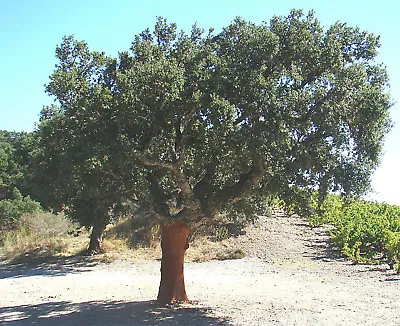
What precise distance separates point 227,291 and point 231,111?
7534 mm

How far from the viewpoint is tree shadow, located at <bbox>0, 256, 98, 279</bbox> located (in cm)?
1850

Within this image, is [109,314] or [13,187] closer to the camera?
[109,314]

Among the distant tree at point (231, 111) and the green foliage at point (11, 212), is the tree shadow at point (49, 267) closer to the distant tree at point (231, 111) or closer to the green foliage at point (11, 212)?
the distant tree at point (231, 111)

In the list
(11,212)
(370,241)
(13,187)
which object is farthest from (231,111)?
(13,187)

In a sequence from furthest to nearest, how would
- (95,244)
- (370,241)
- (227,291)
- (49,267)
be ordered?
(95,244) → (370,241) → (49,267) → (227,291)

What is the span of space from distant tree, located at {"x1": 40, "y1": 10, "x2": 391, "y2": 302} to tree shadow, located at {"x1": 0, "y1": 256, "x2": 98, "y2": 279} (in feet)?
33.7

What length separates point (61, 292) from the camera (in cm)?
1420

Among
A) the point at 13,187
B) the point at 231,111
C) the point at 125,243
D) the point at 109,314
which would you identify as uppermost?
the point at 13,187

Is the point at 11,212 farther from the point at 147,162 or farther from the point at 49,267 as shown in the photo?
the point at 147,162

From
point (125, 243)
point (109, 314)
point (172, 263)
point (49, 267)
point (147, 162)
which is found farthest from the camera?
point (125, 243)

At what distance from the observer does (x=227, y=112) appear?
7691mm

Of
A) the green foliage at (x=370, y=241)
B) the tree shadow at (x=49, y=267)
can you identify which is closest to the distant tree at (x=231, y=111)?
the green foliage at (x=370, y=241)

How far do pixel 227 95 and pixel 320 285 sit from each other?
332 inches

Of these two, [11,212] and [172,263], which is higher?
[11,212]
